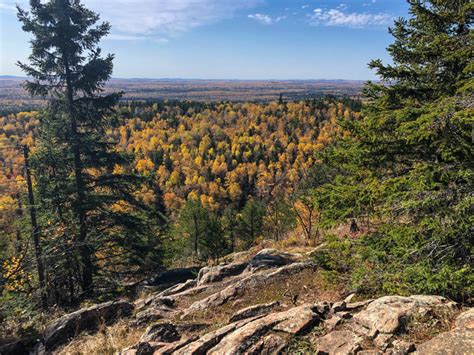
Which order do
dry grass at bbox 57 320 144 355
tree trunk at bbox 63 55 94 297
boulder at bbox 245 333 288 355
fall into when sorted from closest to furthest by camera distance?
1. boulder at bbox 245 333 288 355
2. dry grass at bbox 57 320 144 355
3. tree trunk at bbox 63 55 94 297

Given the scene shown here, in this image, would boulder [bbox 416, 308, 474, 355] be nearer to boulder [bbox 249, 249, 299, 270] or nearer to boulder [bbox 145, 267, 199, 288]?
boulder [bbox 249, 249, 299, 270]

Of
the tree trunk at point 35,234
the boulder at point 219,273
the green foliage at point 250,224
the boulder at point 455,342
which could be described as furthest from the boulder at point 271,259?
the green foliage at point 250,224

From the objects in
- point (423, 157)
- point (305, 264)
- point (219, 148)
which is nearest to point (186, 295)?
point (305, 264)

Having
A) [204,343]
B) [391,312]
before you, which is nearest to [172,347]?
[204,343]

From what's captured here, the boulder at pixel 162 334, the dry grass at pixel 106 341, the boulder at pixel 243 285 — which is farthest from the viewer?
the boulder at pixel 243 285

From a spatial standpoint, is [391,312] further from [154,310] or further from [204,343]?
[154,310]

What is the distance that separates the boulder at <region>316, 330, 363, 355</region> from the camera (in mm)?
4500

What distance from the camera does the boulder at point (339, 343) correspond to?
4.50 m

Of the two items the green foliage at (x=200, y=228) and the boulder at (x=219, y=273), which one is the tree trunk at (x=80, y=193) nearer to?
the boulder at (x=219, y=273)

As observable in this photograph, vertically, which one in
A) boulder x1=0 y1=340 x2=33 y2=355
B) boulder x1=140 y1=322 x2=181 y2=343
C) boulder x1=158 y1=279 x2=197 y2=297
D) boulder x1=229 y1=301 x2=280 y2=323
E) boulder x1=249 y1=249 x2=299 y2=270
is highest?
boulder x1=229 y1=301 x2=280 y2=323

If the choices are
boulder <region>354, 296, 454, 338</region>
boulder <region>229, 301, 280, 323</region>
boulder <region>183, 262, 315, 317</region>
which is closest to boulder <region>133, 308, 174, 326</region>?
boulder <region>183, 262, 315, 317</region>

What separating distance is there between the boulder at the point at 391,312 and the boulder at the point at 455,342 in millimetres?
480

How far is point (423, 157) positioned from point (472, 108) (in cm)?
243

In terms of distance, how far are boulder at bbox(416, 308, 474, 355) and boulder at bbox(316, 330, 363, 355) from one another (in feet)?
2.69
